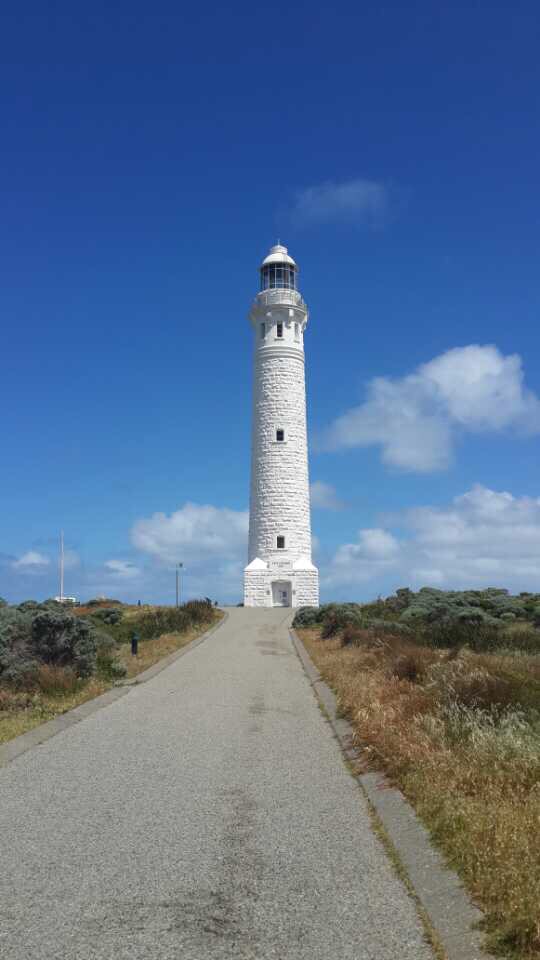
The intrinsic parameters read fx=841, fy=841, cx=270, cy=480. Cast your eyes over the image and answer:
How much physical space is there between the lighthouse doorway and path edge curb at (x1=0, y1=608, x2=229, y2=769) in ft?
83.3

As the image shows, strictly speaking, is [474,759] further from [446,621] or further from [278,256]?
[278,256]

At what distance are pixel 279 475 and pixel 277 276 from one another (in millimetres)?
12592

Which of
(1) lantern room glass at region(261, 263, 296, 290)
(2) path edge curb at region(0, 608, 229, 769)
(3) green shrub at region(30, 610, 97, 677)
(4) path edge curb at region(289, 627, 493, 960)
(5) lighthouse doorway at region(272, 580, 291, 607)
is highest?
(1) lantern room glass at region(261, 263, 296, 290)

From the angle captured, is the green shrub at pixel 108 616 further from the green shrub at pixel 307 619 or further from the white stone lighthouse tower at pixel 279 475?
the white stone lighthouse tower at pixel 279 475

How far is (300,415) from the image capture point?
153 feet

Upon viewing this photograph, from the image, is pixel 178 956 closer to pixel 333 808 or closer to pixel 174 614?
pixel 333 808

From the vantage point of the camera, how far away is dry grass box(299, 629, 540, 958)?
506 centimetres

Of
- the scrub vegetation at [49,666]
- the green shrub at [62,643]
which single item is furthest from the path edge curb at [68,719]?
the green shrub at [62,643]

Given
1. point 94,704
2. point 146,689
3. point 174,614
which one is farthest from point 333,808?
point 174,614

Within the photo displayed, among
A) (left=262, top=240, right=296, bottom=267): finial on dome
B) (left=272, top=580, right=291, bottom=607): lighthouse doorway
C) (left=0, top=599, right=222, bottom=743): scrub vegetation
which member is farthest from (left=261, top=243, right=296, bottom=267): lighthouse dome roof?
(left=0, top=599, right=222, bottom=743): scrub vegetation

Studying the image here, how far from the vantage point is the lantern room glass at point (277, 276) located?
163 feet

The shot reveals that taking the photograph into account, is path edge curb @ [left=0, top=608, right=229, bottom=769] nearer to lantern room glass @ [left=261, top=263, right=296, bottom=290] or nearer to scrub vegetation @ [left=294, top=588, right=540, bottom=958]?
scrub vegetation @ [left=294, top=588, right=540, bottom=958]

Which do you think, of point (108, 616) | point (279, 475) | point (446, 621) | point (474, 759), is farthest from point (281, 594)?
point (474, 759)

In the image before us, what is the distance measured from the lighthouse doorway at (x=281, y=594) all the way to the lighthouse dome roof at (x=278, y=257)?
19.1 metres
